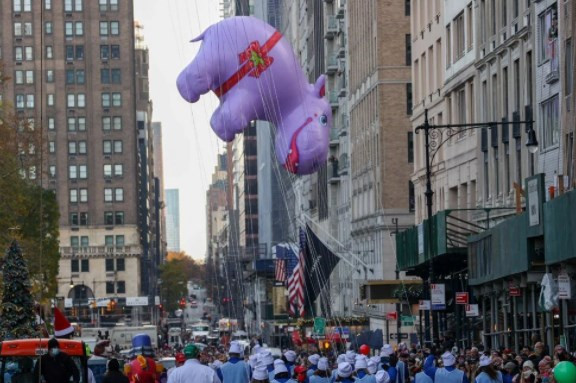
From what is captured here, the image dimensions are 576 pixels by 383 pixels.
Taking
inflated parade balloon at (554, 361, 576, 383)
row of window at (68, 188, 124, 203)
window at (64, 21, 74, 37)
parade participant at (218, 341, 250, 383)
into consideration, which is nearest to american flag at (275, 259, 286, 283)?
parade participant at (218, 341, 250, 383)

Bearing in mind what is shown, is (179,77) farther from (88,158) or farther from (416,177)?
(88,158)

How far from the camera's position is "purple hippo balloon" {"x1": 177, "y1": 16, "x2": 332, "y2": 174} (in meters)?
42.9

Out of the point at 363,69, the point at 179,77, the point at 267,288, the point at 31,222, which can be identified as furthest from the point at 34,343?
the point at 267,288

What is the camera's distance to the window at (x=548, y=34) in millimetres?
45469

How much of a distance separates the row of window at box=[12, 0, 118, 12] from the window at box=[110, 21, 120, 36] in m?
1.44

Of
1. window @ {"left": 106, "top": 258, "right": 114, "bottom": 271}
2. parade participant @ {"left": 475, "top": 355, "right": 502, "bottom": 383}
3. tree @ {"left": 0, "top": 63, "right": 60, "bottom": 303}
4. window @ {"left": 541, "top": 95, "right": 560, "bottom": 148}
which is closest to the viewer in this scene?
parade participant @ {"left": 475, "top": 355, "right": 502, "bottom": 383}

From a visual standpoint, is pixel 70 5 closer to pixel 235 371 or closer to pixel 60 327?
pixel 60 327

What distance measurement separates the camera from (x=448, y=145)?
66.5 metres

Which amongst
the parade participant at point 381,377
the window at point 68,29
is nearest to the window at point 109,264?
the window at point 68,29

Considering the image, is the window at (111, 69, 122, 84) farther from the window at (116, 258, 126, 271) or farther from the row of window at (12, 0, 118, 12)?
the window at (116, 258, 126, 271)

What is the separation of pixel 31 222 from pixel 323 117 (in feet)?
192

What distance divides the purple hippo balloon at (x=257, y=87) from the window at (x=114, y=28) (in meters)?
143

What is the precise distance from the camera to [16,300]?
2539 inches

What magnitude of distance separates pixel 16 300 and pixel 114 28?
124133mm
